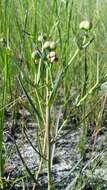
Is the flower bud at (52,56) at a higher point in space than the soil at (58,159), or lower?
higher

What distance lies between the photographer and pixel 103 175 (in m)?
1.45

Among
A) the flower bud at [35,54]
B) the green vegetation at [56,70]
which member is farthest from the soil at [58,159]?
the flower bud at [35,54]

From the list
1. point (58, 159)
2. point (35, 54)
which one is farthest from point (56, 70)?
point (35, 54)

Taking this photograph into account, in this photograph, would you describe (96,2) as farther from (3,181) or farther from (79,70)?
(3,181)

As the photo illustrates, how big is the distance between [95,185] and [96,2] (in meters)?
1.23

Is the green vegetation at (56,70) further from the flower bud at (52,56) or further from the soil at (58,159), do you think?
the flower bud at (52,56)

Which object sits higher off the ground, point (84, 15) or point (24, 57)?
point (84, 15)

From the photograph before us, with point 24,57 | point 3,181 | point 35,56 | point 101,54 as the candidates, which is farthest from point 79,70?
point 35,56

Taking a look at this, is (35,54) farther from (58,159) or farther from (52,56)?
(58,159)

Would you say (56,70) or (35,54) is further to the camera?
(56,70)

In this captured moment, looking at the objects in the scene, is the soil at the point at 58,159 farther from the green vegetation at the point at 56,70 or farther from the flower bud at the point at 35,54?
the flower bud at the point at 35,54

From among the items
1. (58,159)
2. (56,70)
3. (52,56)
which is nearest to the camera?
(52,56)

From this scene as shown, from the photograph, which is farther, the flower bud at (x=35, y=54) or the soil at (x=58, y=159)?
the soil at (x=58, y=159)

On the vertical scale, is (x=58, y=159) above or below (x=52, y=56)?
below
